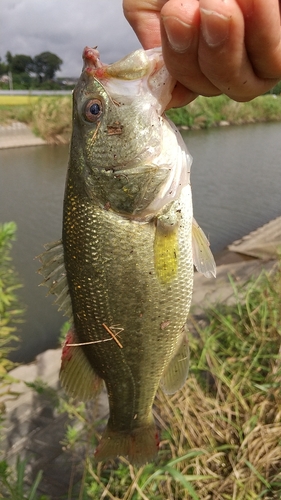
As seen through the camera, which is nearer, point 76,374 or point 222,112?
point 76,374

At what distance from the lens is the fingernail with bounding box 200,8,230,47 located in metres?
0.94

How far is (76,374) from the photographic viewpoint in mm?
1784

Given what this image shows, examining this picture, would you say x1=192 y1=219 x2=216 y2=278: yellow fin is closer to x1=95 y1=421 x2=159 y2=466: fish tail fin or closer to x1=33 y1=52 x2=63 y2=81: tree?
x1=95 y1=421 x2=159 y2=466: fish tail fin

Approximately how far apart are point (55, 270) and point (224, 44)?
1.06m

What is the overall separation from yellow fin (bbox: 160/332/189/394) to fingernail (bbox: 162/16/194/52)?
1.18 metres

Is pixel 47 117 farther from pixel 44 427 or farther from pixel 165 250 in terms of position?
pixel 165 250

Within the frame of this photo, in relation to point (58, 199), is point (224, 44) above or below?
above

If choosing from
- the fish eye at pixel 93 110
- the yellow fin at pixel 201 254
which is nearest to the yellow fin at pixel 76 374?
the yellow fin at pixel 201 254

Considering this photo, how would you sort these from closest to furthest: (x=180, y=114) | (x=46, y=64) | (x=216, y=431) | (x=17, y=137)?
(x=216, y=431)
(x=17, y=137)
(x=180, y=114)
(x=46, y=64)

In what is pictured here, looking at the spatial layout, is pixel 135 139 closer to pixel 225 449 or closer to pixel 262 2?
pixel 262 2

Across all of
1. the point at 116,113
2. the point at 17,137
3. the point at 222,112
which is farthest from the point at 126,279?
the point at 222,112

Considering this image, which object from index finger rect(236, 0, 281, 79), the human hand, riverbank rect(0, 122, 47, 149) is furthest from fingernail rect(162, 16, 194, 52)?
riverbank rect(0, 122, 47, 149)

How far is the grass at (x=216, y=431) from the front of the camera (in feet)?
8.50

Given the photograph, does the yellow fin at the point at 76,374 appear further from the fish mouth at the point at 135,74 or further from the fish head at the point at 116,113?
the fish mouth at the point at 135,74
